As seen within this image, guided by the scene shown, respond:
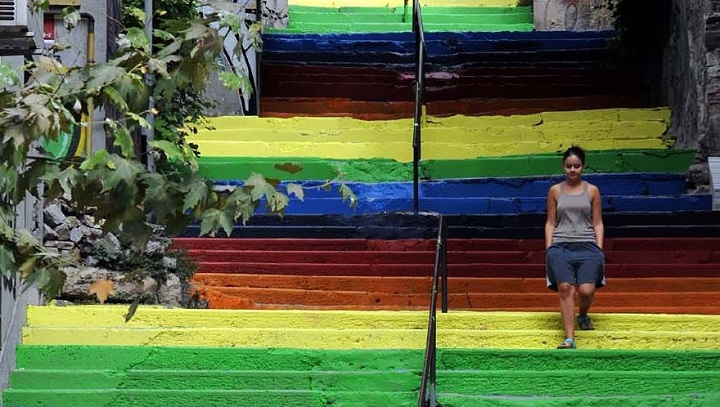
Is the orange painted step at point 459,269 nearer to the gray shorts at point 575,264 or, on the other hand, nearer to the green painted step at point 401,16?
the gray shorts at point 575,264

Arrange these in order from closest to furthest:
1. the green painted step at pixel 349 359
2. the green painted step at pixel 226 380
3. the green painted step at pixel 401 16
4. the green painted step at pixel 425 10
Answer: the green painted step at pixel 226 380 < the green painted step at pixel 349 359 < the green painted step at pixel 401 16 < the green painted step at pixel 425 10

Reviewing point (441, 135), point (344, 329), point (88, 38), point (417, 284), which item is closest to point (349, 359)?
point (344, 329)

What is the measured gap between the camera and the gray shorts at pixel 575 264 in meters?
9.06

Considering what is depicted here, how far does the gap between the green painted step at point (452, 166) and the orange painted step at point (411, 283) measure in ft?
8.99

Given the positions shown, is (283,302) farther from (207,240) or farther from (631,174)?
(631,174)

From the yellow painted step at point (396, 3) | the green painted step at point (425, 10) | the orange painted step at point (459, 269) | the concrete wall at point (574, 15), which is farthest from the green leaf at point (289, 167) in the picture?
the yellow painted step at point (396, 3)

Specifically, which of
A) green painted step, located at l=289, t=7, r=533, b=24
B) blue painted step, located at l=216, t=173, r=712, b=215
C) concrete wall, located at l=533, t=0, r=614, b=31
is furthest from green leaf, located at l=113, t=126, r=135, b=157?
green painted step, located at l=289, t=7, r=533, b=24

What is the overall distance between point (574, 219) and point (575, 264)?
1.04 ft

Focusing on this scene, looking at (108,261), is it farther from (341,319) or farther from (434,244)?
(434,244)

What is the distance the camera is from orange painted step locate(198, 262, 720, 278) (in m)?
11.1

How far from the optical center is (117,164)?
4.95 m

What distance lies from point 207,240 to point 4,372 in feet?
11.3

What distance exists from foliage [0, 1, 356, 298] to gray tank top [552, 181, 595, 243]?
166 inches

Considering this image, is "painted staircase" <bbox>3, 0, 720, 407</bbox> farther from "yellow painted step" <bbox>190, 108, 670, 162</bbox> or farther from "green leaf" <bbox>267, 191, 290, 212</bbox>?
"green leaf" <bbox>267, 191, 290, 212</bbox>
